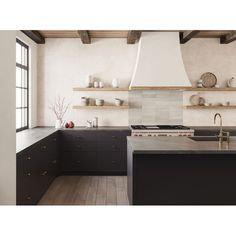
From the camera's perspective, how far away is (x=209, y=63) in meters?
6.02

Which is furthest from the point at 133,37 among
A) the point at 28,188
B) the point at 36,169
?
the point at 28,188

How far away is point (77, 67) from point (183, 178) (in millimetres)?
3686

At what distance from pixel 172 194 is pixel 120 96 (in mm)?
3239

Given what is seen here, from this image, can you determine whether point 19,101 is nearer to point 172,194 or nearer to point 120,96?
point 120,96

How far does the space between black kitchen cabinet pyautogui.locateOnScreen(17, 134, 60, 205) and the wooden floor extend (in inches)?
5.9

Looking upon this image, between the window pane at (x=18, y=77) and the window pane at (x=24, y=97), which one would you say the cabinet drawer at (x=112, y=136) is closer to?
the window pane at (x=24, y=97)

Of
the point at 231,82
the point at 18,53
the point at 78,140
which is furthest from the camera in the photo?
the point at 231,82

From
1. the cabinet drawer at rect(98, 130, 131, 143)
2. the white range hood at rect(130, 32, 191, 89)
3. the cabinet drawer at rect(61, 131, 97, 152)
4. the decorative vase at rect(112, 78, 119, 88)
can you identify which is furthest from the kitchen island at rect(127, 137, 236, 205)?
the decorative vase at rect(112, 78, 119, 88)

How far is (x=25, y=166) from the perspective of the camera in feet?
10.2

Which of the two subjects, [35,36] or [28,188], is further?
[35,36]

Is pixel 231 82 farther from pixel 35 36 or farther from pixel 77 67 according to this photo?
pixel 35 36

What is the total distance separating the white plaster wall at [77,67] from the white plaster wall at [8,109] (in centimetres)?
419

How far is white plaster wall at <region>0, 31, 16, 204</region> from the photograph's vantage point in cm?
151
